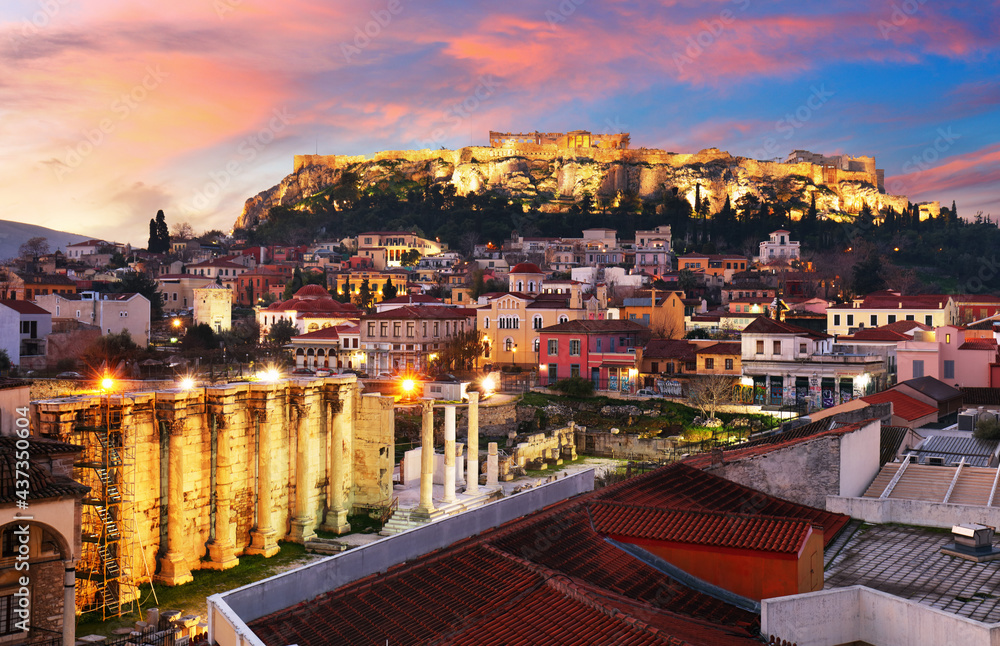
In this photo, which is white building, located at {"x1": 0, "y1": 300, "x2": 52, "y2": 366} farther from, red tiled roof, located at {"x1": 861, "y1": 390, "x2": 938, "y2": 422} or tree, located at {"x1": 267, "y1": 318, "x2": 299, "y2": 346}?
red tiled roof, located at {"x1": 861, "y1": 390, "x2": 938, "y2": 422}

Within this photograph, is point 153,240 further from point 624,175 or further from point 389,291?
point 624,175

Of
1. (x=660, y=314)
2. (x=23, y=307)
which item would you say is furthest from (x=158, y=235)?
(x=660, y=314)

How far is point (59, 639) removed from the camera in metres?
15.0

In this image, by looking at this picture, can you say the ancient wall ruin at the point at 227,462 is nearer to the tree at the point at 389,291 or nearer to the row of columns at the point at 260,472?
the row of columns at the point at 260,472

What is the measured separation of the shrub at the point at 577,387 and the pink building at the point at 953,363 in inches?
751

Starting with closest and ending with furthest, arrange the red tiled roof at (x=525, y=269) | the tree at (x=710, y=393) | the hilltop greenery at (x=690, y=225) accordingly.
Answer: the tree at (x=710, y=393), the red tiled roof at (x=525, y=269), the hilltop greenery at (x=690, y=225)

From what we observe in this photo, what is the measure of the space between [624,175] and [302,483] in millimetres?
127881

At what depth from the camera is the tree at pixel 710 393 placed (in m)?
46.7

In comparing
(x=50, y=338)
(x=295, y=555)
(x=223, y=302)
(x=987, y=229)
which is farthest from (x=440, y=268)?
(x=295, y=555)

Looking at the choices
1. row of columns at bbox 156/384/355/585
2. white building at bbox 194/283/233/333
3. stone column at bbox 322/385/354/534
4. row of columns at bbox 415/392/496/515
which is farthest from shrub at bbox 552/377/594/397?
white building at bbox 194/283/233/333

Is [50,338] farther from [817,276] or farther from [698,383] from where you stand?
[817,276]

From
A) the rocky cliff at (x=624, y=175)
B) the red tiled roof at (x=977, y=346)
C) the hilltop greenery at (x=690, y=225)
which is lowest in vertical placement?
the red tiled roof at (x=977, y=346)

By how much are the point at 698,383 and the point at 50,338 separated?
149 feet

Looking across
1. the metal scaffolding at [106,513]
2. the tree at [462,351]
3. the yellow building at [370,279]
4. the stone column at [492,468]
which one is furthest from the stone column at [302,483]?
the yellow building at [370,279]
